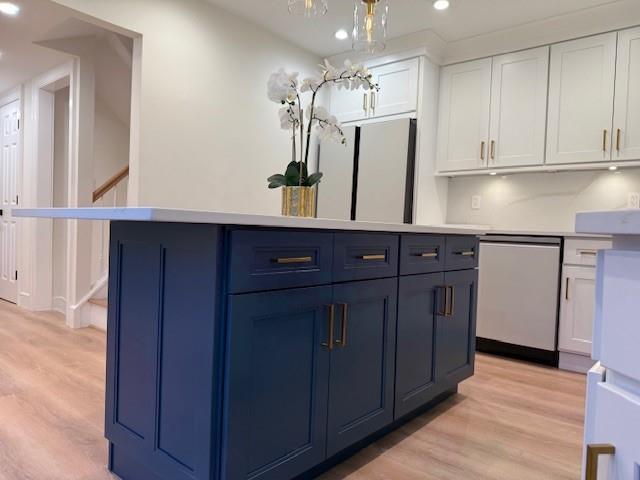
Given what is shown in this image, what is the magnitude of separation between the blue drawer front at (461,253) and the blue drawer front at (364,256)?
50cm

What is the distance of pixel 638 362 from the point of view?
47cm

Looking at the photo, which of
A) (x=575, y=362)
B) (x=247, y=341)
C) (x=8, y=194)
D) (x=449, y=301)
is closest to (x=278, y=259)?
(x=247, y=341)

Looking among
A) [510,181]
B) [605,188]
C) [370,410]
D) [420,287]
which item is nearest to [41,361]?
[370,410]

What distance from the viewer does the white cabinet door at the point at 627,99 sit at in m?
3.00

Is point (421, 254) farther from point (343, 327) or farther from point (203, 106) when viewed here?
point (203, 106)

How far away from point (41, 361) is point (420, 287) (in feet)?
8.01

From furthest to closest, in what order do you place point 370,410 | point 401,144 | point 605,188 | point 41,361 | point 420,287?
point 401,144 → point 605,188 → point 41,361 → point 420,287 → point 370,410

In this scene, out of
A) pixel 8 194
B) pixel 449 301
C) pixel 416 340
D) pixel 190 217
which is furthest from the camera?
pixel 8 194

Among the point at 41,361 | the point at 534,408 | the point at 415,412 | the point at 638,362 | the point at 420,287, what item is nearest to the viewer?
the point at 638,362

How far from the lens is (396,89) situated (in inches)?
152

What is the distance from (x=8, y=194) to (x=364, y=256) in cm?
495

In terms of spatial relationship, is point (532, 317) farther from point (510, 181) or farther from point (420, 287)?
point (420, 287)

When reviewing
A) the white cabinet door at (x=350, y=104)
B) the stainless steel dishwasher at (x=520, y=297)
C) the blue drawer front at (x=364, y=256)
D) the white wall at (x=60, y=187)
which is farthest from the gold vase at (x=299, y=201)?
the white wall at (x=60, y=187)

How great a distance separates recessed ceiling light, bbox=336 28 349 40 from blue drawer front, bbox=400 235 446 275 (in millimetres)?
2381
